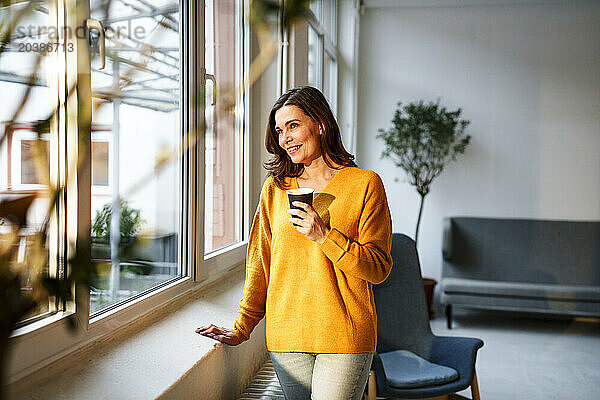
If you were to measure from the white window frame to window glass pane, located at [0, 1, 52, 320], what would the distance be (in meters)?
0.04

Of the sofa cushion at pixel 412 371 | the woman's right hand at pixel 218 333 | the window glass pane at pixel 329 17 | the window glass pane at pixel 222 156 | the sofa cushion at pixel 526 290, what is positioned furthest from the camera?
the window glass pane at pixel 329 17

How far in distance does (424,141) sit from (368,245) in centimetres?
465

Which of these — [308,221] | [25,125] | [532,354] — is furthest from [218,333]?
[532,354]

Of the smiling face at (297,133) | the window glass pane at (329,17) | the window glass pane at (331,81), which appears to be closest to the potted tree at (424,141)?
the window glass pane at (331,81)

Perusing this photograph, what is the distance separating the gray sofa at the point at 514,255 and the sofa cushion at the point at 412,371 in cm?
249

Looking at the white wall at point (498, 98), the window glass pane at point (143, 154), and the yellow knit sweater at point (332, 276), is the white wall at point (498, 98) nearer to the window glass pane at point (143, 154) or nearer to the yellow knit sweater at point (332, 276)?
the window glass pane at point (143, 154)

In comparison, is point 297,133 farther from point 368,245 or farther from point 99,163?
point 99,163

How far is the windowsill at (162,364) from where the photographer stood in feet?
4.42

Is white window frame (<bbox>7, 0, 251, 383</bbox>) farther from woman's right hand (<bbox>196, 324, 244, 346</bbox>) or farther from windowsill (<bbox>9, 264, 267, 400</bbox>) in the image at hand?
woman's right hand (<bbox>196, 324, 244, 346</bbox>)

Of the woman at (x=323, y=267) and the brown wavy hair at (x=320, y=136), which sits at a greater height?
the brown wavy hair at (x=320, y=136)

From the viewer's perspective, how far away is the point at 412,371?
9.79ft

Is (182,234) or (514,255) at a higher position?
(182,234)

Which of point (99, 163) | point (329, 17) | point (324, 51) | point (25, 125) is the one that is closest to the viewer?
point (25, 125)

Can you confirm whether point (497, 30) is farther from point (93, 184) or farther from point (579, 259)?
point (93, 184)
